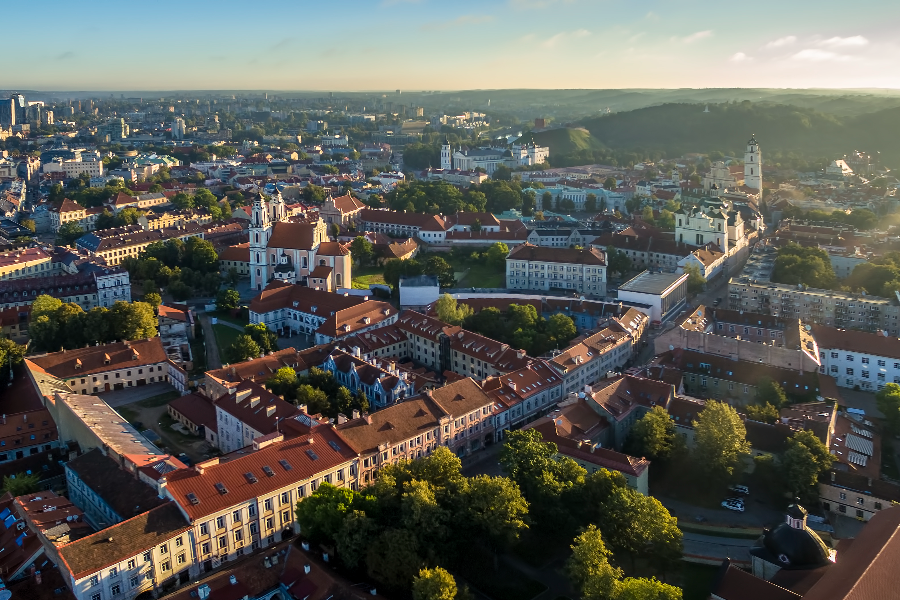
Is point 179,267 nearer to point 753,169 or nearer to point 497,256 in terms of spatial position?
point 497,256

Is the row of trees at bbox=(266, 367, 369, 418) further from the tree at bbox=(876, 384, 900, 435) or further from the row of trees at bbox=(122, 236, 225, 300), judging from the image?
the tree at bbox=(876, 384, 900, 435)

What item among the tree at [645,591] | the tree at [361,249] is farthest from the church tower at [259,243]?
the tree at [645,591]

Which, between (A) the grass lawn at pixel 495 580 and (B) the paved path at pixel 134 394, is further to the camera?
(B) the paved path at pixel 134 394

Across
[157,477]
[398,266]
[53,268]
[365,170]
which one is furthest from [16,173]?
[157,477]

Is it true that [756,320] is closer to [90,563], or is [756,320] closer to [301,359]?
[301,359]

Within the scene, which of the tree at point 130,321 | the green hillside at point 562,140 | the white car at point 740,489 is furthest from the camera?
the green hillside at point 562,140

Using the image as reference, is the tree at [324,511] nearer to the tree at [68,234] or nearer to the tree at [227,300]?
the tree at [227,300]

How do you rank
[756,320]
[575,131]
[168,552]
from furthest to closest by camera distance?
[575,131] → [756,320] → [168,552]
